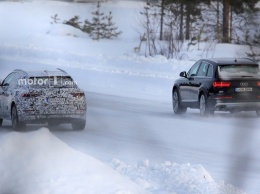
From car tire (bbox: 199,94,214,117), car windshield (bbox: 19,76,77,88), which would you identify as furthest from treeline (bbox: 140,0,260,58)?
car tire (bbox: 199,94,214,117)

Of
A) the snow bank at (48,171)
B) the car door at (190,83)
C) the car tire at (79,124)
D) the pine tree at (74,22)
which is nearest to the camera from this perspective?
the snow bank at (48,171)

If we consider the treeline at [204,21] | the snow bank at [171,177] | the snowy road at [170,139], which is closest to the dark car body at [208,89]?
the snowy road at [170,139]

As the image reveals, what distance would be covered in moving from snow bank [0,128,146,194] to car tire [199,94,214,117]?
34.9 ft

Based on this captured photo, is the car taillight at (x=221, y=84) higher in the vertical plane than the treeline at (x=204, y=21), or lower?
lower

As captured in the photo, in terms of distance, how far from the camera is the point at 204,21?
1692 mm

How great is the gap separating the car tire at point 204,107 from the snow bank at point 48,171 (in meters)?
10.6

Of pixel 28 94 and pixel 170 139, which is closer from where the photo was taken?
pixel 170 139

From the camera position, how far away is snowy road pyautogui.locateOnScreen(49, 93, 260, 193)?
137cm

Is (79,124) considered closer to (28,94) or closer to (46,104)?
(46,104)

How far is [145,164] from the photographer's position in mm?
4641

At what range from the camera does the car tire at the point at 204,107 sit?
12334 millimetres

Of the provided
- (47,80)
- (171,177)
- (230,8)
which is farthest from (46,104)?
(230,8)

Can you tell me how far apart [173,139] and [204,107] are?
237 inches

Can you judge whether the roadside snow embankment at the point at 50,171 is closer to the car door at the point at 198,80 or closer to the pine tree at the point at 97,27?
the pine tree at the point at 97,27
